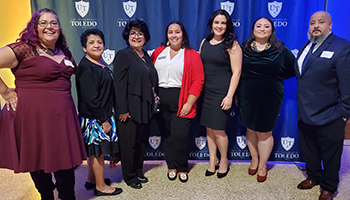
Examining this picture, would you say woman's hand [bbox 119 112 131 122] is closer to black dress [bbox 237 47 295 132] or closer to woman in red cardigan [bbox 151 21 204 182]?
woman in red cardigan [bbox 151 21 204 182]

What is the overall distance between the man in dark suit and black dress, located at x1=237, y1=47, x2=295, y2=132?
164 mm

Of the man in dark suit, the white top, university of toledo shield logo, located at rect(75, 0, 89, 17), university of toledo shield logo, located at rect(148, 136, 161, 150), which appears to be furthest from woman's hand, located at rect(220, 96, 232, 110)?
university of toledo shield logo, located at rect(75, 0, 89, 17)

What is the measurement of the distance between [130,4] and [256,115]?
1.87m

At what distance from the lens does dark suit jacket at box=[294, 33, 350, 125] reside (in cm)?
183

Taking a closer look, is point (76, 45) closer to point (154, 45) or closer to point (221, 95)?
point (154, 45)

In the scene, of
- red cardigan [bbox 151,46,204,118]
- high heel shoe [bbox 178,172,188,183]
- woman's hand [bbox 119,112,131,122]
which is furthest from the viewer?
high heel shoe [bbox 178,172,188,183]

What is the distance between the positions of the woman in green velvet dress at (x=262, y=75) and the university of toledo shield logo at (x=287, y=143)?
1.96 ft

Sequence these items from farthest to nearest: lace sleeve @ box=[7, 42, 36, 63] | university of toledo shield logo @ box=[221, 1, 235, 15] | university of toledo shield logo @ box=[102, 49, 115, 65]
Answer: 1. university of toledo shield logo @ box=[102, 49, 115, 65]
2. university of toledo shield logo @ box=[221, 1, 235, 15]
3. lace sleeve @ box=[7, 42, 36, 63]

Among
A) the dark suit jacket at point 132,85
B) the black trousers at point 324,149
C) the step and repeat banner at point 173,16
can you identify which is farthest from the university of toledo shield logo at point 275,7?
the dark suit jacket at point 132,85

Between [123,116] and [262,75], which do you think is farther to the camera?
[262,75]

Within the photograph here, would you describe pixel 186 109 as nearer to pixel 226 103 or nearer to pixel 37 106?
pixel 226 103

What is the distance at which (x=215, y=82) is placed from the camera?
2.30 meters

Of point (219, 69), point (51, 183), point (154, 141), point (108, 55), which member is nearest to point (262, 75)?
point (219, 69)

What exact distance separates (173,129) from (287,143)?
154 centimetres
